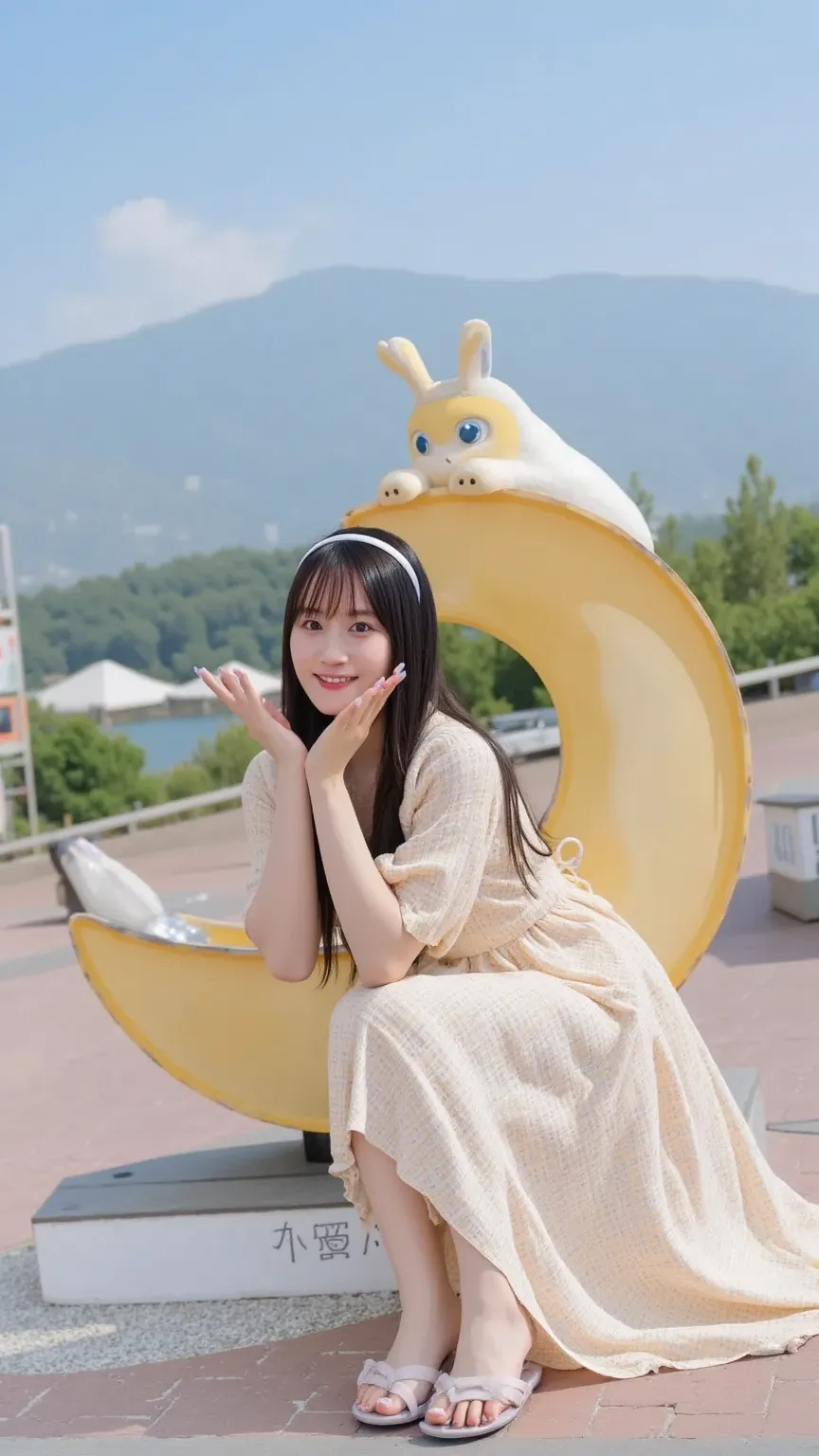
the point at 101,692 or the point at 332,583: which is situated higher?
the point at 101,692

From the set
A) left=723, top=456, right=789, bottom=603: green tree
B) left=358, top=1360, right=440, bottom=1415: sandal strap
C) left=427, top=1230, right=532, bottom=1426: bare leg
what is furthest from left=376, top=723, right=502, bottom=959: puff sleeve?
left=723, top=456, right=789, bottom=603: green tree

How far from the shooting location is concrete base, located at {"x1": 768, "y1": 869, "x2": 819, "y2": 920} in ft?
23.2

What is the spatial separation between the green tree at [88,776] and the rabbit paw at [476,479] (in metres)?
51.8

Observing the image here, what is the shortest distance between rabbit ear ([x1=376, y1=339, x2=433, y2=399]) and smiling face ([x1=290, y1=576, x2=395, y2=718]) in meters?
1.08

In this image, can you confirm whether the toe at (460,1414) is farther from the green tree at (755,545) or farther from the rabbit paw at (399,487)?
the green tree at (755,545)

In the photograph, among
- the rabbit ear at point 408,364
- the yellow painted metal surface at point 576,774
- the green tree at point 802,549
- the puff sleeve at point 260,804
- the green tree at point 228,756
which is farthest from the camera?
the green tree at point 228,756

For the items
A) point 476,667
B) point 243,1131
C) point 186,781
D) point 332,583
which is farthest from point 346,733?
point 186,781

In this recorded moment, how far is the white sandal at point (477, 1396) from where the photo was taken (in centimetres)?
248

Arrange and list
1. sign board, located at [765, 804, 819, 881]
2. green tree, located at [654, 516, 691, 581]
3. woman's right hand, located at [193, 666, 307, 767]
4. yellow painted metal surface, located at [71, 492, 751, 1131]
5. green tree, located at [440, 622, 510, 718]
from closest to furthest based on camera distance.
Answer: woman's right hand, located at [193, 666, 307, 767] → yellow painted metal surface, located at [71, 492, 751, 1131] → sign board, located at [765, 804, 819, 881] → green tree, located at [654, 516, 691, 581] → green tree, located at [440, 622, 510, 718]

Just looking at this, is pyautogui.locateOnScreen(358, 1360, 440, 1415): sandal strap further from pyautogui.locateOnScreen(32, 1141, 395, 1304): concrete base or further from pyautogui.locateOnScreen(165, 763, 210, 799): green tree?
pyautogui.locateOnScreen(165, 763, 210, 799): green tree

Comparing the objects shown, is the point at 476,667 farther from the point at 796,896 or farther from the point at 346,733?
the point at 346,733

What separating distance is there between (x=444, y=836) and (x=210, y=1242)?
4.08 feet

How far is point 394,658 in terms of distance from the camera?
286cm

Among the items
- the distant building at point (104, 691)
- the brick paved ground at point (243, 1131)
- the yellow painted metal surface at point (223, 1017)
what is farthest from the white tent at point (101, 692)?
the yellow painted metal surface at point (223, 1017)
